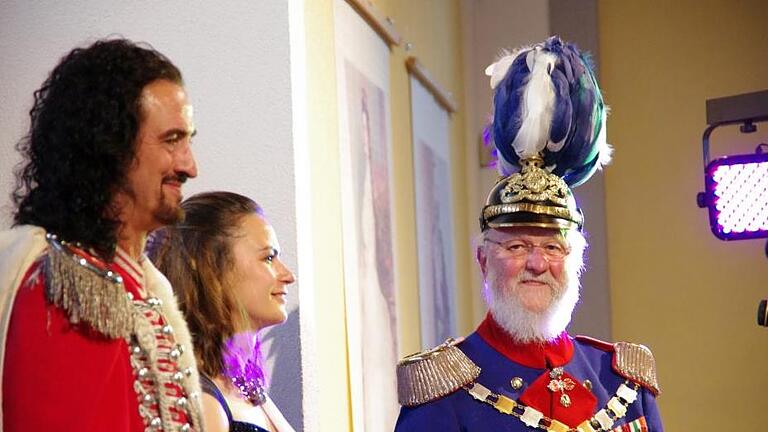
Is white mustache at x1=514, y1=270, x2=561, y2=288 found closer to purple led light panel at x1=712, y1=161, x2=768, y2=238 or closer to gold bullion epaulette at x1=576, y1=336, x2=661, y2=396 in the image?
gold bullion epaulette at x1=576, y1=336, x2=661, y2=396

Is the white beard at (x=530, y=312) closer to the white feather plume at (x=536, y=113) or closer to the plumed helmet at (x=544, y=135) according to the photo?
the plumed helmet at (x=544, y=135)

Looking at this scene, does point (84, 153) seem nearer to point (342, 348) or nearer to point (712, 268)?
point (342, 348)

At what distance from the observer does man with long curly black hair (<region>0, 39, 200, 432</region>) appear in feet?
5.73

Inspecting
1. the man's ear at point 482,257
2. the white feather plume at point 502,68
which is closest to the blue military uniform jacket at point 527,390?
the man's ear at point 482,257

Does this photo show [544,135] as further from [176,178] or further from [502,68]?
[176,178]

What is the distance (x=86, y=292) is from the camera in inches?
70.9

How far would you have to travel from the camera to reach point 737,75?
20.1 feet

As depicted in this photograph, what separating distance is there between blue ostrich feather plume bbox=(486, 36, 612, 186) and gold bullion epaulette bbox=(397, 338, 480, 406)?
49 centimetres

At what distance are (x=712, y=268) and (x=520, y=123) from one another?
130 inches

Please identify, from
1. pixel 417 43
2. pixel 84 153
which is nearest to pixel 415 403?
pixel 84 153

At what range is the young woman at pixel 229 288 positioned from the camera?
253 centimetres

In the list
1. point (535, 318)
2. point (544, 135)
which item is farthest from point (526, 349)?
point (544, 135)

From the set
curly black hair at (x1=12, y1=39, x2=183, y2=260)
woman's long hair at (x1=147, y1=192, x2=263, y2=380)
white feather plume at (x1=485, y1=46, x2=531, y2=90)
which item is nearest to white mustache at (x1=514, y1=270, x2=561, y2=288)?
white feather plume at (x1=485, y1=46, x2=531, y2=90)

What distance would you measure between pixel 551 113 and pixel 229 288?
2.90 feet
